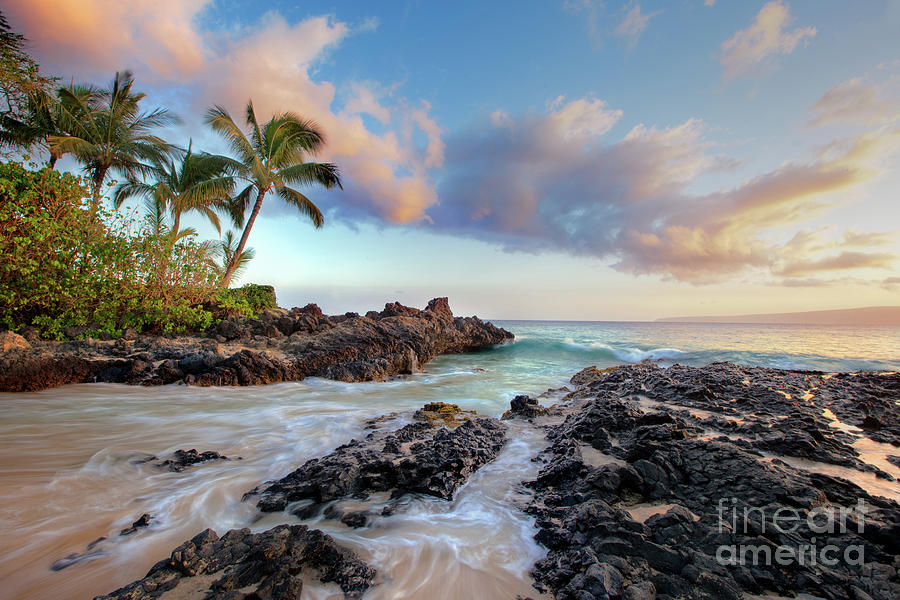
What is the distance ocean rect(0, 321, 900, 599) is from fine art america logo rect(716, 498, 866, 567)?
4.33 feet

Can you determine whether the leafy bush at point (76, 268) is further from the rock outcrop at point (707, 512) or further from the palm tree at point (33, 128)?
the rock outcrop at point (707, 512)

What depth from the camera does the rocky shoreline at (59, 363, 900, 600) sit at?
6.48 ft

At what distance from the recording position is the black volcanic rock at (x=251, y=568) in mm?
1865

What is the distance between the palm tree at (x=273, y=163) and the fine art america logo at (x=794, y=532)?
66.3 feet

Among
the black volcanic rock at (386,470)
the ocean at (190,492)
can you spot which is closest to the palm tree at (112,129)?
the ocean at (190,492)

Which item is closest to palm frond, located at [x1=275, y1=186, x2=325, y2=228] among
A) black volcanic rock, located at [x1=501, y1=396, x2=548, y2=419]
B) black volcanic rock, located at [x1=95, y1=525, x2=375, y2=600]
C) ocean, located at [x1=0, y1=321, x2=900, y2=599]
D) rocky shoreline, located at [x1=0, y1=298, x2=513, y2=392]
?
rocky shoreline, located at [x1=0, y1=298, x2=513, y2=392]

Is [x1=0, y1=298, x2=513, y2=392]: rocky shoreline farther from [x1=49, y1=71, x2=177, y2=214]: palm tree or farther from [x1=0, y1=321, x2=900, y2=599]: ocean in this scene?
[x1=49, y1=71, x2=177, y2=214]: palm tree

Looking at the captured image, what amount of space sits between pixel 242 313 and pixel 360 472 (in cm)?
1312

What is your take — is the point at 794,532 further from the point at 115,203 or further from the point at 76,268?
the point at 115,203

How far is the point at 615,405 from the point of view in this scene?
461cm

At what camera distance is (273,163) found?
18.9 m

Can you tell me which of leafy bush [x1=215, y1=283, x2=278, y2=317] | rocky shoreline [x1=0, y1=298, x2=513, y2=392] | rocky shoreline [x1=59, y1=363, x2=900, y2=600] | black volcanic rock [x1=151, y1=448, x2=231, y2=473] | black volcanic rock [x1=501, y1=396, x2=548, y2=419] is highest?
leafy bush [x1=215, y1=283, x2=278, y2=317]

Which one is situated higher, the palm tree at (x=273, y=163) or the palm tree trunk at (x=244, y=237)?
the palm tree at (x=273, y=163)

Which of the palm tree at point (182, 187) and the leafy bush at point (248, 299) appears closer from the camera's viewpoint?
the leafy bush at point (248, 299)
